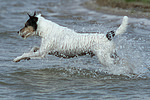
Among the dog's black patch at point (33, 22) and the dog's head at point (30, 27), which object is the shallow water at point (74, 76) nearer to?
the dog's head at point (30, 27)

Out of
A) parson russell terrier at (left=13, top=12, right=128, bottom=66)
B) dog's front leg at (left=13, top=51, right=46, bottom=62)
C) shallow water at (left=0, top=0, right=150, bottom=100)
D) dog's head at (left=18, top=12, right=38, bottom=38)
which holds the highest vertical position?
dog's head at (left=18, top=12, right=38, bottom=38)

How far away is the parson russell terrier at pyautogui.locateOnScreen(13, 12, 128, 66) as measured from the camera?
699 cm

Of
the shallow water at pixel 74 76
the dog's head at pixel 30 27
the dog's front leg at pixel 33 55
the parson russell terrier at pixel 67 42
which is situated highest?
the dog's head at pixel 30 27

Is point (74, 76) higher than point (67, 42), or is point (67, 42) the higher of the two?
point (67, 42)

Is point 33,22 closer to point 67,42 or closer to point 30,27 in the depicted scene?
point 30,27

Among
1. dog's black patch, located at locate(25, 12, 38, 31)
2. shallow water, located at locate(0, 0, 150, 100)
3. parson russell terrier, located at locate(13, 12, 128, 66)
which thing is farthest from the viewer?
dog's black patch, located at locate(25, 12, 38, 31)

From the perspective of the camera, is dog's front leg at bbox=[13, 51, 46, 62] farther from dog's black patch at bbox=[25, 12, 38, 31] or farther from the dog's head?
dog's black patch at bbox=[25, 12, 38, 31]

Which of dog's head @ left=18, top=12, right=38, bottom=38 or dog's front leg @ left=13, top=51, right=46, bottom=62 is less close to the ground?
dog's head @ left=18, top=12, right=38, bottom=38

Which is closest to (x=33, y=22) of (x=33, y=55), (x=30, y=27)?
(x=30, y=27)

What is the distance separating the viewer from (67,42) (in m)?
7.32

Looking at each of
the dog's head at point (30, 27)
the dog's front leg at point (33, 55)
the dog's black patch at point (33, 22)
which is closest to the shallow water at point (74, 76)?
the dog's front leg at point (33, 55)

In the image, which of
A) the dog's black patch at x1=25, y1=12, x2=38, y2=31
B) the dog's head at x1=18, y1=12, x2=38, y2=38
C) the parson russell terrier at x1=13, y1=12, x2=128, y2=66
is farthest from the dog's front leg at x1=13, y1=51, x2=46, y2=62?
the dog's black patch at x1=25, y1=12, x2=38, y2=31

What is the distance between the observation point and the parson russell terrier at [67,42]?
6.99m

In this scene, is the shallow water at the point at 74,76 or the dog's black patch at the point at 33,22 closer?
the shallow water at the point at 74,76
